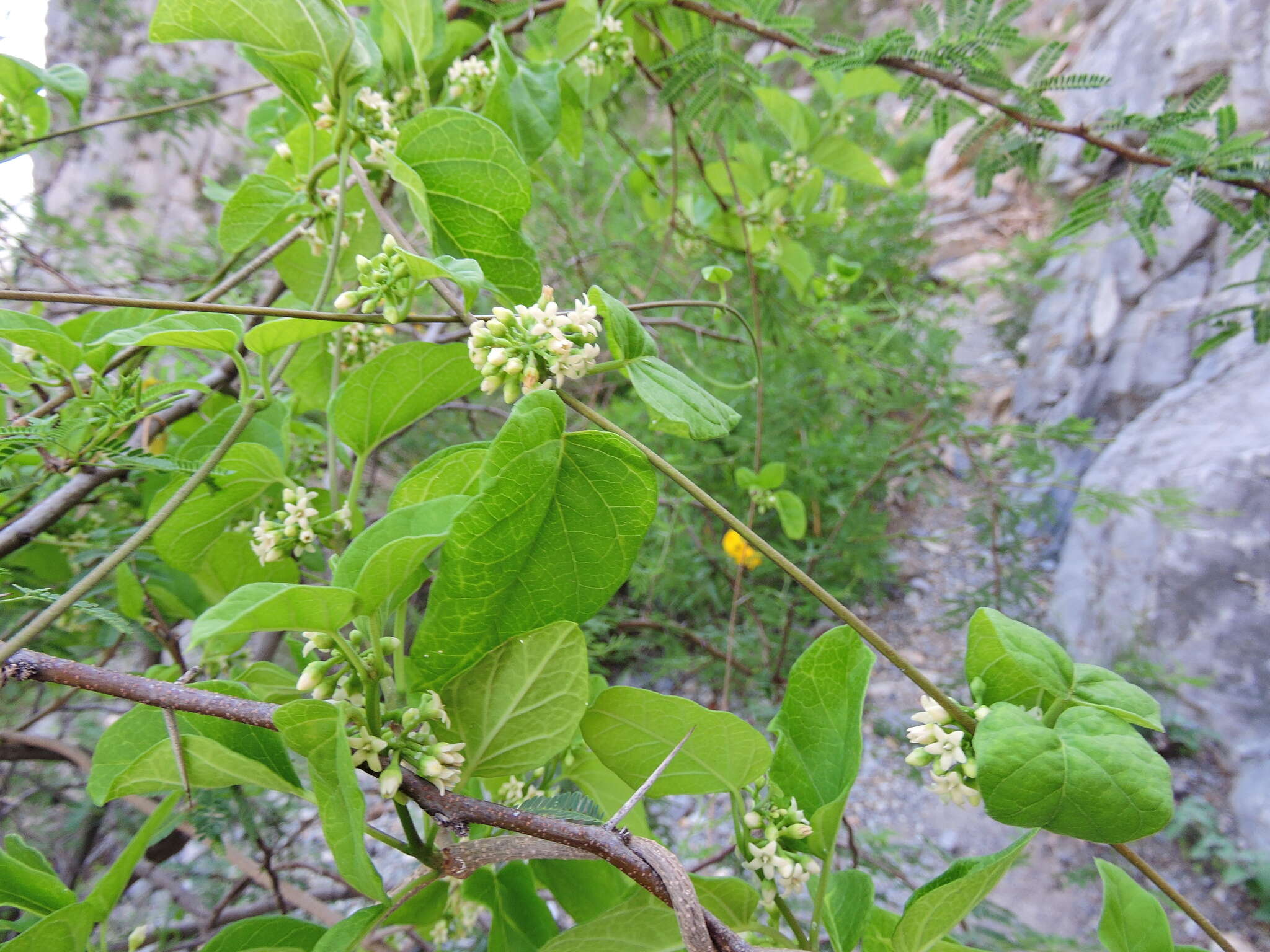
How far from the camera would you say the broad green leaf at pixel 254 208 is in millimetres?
429

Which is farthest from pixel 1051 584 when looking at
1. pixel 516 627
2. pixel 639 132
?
pixel 516 627

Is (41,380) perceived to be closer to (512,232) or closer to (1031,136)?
(512,232)

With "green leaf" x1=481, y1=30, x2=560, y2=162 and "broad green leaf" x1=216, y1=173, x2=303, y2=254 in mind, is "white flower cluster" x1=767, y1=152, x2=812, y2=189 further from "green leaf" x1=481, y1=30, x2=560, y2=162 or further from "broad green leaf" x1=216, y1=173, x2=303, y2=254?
"broad green leaf" x1=216, y1=173, x2=303, y2=254

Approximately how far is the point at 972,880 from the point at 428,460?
0.28 meters

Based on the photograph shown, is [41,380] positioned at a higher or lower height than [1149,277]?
lower

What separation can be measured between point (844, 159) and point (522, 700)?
30.9 inches

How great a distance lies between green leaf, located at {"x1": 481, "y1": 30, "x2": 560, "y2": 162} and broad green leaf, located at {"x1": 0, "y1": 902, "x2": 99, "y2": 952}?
48cm

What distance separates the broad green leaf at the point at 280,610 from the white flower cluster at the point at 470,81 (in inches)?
17.9

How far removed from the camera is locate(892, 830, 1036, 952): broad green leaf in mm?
265

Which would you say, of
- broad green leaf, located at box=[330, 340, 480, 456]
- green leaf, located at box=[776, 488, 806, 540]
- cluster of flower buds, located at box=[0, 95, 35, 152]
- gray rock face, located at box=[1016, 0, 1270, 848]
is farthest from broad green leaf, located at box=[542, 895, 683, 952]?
gray rock face, located at box=[1016, 0, 1270, 848]

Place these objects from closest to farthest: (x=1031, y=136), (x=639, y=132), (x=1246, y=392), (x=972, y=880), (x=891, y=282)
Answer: (x=972, y=880) → (x=1031, y=136) → (x=1246, y=392) → (x=891, y=282) → (x=639, y=132)

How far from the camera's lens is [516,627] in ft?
0.90

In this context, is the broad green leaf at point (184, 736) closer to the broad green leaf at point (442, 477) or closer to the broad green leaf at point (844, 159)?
the broad green leaf at point (442, 477)

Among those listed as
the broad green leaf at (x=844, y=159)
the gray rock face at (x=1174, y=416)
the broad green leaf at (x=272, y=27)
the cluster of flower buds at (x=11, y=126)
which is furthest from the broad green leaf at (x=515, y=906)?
the gray rock face at (x=1174, y=416)
